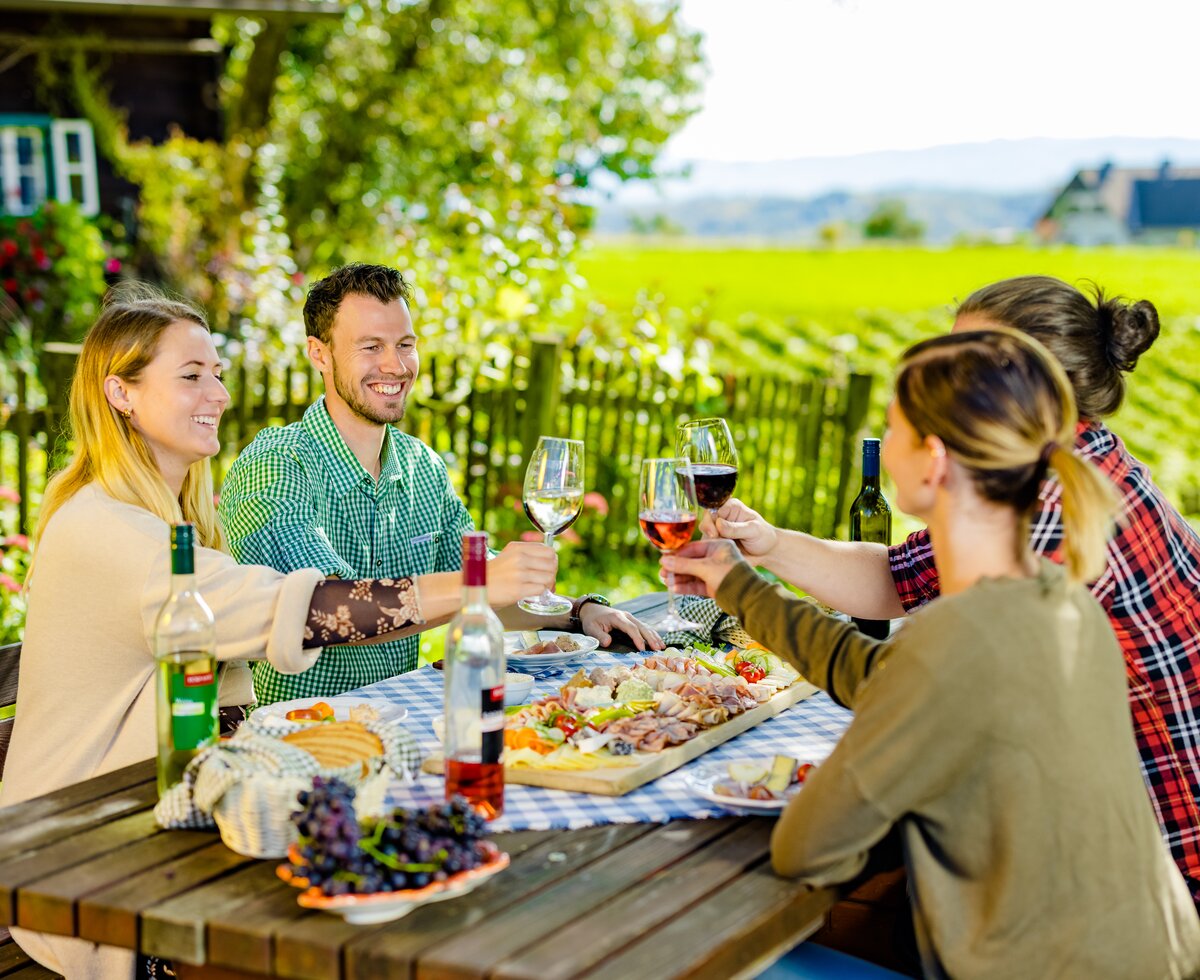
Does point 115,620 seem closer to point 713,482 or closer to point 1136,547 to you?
point 713,482

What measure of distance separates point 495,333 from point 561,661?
483 cm

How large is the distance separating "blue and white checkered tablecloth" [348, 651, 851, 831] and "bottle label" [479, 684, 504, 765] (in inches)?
4.5

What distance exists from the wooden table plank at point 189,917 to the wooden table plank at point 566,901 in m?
0.33

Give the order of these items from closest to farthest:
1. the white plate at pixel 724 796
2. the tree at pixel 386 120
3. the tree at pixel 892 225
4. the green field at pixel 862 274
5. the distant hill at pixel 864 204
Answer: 1. the white plate at pixel 724 796
2. the tree at pixel 386 120
3. the green field at pixel 862 274
4. the distant hill at pixel 864 204
5. the tree at pixel 892 225

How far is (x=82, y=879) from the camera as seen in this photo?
1.92 meters

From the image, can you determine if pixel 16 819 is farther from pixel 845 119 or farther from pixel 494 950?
pixel 845 119

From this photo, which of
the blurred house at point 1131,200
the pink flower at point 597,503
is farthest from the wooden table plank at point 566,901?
the blurred house at point 1131,200

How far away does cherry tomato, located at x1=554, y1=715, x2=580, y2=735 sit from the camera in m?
2.48

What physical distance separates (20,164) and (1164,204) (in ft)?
135

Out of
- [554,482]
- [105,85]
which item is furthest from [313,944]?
[105,85]

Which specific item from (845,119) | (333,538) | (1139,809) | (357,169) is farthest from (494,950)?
(845,119)

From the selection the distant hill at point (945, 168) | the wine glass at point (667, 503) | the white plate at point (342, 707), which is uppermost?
the distant hill at point (945, 168)

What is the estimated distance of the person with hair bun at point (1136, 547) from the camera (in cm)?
270

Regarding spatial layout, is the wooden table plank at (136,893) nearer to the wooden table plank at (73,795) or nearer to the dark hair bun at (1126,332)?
the wooden table plank at (73,795)
